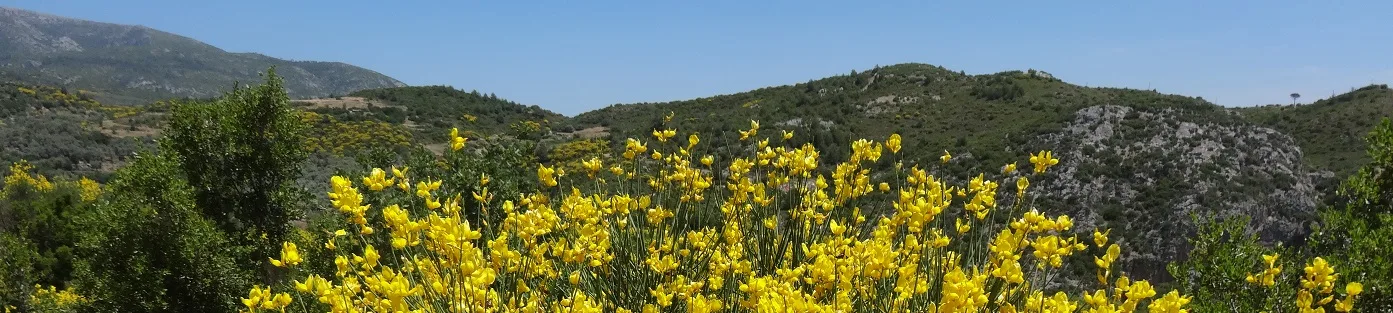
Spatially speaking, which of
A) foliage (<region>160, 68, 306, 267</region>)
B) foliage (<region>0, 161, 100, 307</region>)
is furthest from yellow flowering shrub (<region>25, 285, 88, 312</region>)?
foliage (<region>160, 68, 306, 267</region>)

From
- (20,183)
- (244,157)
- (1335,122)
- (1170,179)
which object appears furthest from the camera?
(1335,122)

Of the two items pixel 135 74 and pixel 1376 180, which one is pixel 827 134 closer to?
pixel 1376 180

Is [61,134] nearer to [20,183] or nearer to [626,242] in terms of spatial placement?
[20,183]

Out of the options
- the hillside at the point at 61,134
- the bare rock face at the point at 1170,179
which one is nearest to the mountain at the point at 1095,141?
the bare rock face at the point at 1170,179

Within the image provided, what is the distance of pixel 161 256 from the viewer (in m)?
8.86

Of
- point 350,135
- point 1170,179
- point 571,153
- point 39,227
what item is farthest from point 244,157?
point 350,135

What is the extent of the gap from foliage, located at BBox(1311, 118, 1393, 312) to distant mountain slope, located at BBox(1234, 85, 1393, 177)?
27846 mm

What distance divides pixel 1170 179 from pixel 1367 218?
2219 cm

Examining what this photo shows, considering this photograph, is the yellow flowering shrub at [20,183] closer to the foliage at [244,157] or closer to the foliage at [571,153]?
the foliage at [571,153]

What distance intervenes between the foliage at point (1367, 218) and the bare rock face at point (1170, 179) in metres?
14.2

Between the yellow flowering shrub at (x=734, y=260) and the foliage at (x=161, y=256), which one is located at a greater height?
the yellow flowering shrub at (x=734, y=260)

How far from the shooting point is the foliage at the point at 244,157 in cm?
938

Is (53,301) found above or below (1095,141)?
below

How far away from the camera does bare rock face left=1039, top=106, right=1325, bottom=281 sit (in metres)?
21.6
